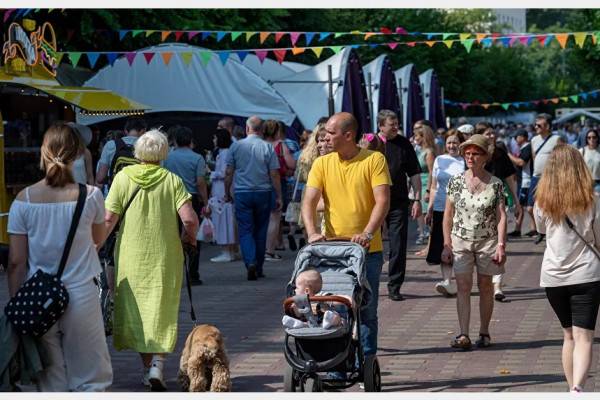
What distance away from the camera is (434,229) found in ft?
43.8

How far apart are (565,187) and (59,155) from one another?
2.98 meters

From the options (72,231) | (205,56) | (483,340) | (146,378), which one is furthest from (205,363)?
(205,56)

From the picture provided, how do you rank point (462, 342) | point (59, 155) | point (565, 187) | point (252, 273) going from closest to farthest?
point (59, 155), point (565, 187), point (462, 342), point (252, 273)

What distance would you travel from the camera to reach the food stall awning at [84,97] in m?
17.0

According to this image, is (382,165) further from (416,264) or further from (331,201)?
(416,264)

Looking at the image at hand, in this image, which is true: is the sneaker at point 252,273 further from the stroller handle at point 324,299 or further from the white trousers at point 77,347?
the white trousers at point 77,347

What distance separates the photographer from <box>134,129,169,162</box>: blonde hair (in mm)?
8234

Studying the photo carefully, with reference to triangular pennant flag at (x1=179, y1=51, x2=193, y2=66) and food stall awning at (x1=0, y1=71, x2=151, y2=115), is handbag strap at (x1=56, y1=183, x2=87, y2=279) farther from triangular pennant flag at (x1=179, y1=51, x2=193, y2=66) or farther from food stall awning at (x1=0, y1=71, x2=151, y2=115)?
triangular pennant flag at (x1=179, y1=51, x2=193, y2=66)

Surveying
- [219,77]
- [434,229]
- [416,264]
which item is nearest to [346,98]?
[219,77]

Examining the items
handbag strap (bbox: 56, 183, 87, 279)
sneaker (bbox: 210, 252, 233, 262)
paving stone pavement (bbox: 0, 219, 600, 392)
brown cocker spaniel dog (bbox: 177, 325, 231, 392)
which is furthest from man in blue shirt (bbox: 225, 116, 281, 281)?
handbag strap (bbox: 56, 183, 87, 279)

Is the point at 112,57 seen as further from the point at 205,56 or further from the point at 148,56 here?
the point at 205,56

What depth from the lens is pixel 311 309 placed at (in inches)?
280

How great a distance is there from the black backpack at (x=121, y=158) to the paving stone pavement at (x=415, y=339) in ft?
4.88

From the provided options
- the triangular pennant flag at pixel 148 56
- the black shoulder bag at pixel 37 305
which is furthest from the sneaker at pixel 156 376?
the triangular pennant flag at pixel 148 56
